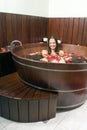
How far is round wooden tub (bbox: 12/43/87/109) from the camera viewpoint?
5.87ft

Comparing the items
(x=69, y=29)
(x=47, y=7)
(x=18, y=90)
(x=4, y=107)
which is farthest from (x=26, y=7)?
(x=4, y=107)

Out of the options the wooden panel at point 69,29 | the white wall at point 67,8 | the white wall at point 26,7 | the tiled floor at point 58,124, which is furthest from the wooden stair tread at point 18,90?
the white wall at point 67,8

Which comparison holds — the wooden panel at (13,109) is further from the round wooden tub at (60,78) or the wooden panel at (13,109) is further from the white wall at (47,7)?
the white wall at (47,7)

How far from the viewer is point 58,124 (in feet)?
6.23

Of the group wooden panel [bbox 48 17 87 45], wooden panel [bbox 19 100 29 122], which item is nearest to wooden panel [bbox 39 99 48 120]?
wooden panel [bbox 19 100 29 122]

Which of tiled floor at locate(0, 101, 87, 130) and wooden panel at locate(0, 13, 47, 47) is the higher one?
wooden panel at locate(0, 13, 47, 47)

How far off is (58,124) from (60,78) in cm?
66

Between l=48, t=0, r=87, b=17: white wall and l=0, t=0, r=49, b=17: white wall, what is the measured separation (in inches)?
7.8

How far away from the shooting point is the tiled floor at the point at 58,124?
1.82 meters

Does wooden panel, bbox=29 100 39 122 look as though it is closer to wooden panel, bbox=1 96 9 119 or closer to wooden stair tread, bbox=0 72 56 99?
wooden stair tread, bbox=0 72 56 99

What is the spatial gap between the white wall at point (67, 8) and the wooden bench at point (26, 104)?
2847 millimetres

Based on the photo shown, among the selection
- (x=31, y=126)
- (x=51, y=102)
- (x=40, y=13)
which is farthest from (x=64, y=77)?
(x=40, y=13)

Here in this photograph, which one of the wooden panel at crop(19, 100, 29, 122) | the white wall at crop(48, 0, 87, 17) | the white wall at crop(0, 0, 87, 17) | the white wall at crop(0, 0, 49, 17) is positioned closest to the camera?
the wooden panel at crop(19, 100, 29, 122)

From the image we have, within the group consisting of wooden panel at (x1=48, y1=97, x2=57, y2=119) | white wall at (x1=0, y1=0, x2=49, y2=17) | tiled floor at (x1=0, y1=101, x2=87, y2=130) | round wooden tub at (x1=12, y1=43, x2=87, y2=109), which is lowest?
tiled floor at (x1=0, y1=101, x2=87, y2=130)
